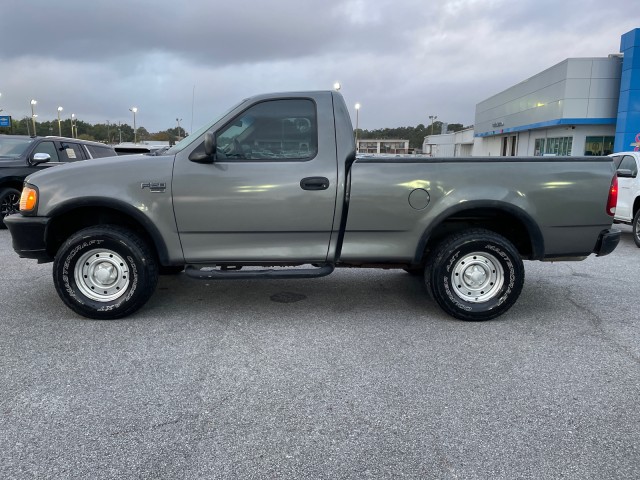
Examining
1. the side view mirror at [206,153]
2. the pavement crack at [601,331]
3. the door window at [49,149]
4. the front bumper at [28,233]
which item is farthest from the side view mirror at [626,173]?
the door window at [49,149]

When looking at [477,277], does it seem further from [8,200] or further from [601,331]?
[8,200]

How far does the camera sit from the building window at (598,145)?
2806 cm

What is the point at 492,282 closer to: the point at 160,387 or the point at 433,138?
the point at 160,387

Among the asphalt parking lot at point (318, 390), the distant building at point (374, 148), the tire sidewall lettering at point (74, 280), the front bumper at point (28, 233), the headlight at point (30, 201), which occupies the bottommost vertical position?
the asphalt parking lot at point (318, 390)

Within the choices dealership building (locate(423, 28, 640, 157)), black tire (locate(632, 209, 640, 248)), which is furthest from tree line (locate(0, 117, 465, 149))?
black tire (locate(632, 209, 640, 248))

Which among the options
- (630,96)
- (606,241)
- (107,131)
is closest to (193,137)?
(606,241)

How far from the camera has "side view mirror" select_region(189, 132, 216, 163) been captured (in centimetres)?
410

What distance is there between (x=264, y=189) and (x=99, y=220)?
1.68 meters

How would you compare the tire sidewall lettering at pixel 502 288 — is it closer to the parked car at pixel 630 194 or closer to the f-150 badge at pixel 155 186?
the f-150 badge at pixel 155 186

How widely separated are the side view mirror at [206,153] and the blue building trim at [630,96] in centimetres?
2668

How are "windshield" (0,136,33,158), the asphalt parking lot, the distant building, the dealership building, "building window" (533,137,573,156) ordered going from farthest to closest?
"building window" (533,137,573,156) → the dealership building → "windshield" (0,136,33,158) → the distant building → the asphalt parking lot

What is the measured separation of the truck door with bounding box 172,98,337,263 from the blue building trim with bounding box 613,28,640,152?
1025 inches

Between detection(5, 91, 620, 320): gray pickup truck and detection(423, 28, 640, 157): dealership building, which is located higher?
detection(423, 28, 640, 157): dealership building

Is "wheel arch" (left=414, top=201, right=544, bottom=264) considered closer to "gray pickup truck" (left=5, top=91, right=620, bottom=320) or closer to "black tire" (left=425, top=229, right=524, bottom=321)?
"gray pickup truck" (left=5, top=91, right=620, bottom=320)
